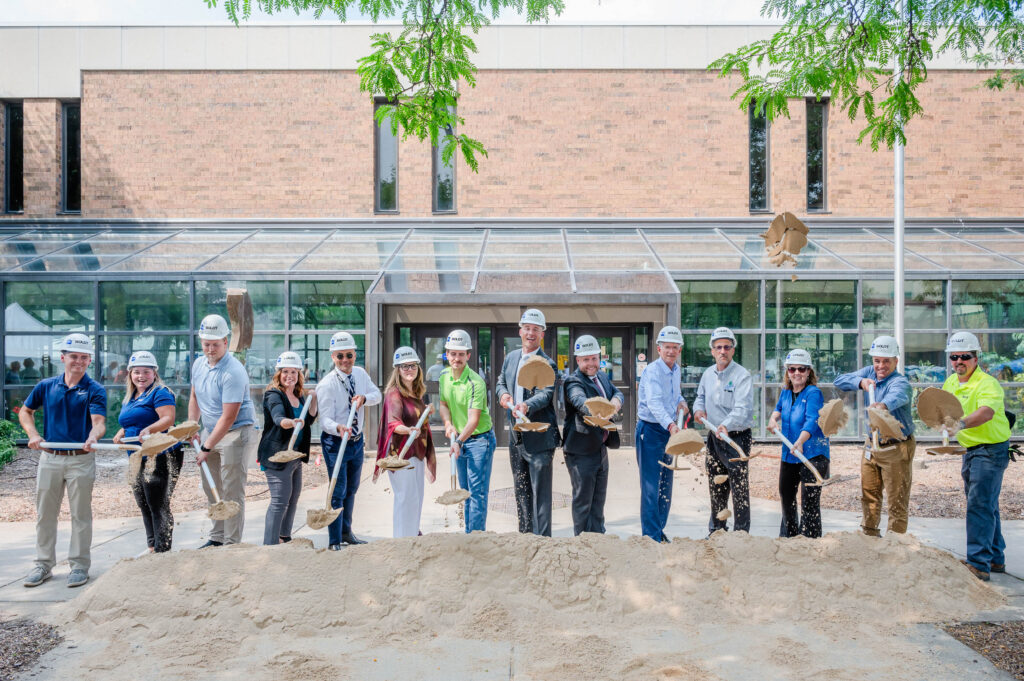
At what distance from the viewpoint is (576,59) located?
48.3 feet

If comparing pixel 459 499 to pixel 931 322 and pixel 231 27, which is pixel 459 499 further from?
pixel 231 27

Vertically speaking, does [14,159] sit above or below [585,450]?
above

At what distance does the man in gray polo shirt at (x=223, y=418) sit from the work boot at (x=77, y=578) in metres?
0.77

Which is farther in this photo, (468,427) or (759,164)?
(759,164)

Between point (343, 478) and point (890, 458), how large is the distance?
415cm

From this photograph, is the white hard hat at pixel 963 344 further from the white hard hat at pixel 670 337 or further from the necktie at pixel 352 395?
the necktie at pixel 352 395

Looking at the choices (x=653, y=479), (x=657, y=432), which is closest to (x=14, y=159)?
(x=657, y=432)

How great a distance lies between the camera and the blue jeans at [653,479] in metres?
5.75

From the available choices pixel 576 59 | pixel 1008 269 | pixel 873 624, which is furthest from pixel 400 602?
pixel 576 59

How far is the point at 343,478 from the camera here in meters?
5.85

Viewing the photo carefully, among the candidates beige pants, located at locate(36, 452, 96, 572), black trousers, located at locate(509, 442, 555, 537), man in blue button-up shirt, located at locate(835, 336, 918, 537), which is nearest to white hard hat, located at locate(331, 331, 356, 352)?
black trousers, located at locate(509, 442, 555, 537)

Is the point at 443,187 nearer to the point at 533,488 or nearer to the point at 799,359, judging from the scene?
the point at 533,488

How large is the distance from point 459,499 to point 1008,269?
1096cm

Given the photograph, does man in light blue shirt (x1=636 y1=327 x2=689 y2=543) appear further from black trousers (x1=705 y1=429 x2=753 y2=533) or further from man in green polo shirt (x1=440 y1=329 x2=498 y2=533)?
man in green polo shirt (x1=440 y1=329 x2=498 y2=533)
